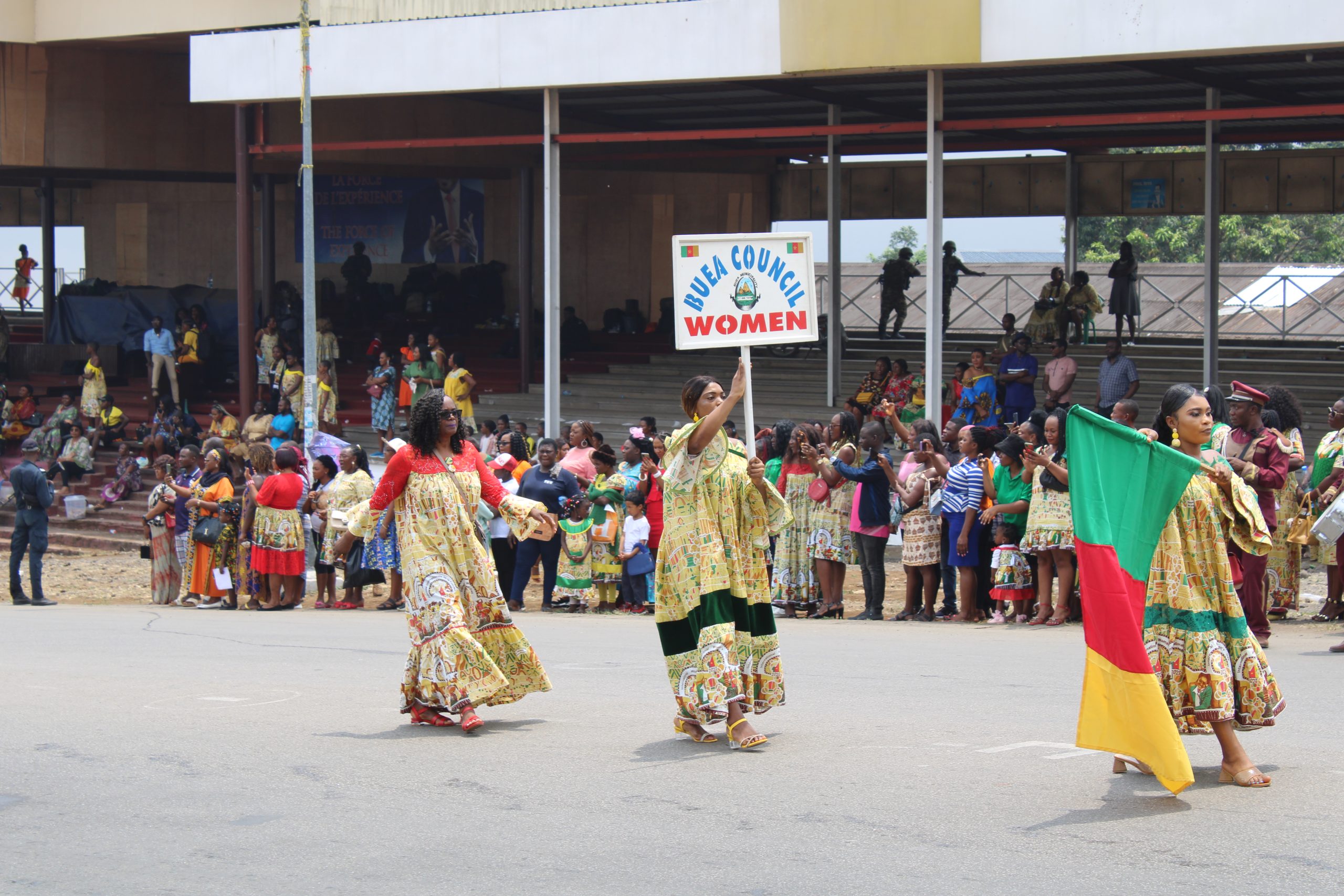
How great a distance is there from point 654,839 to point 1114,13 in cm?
1291

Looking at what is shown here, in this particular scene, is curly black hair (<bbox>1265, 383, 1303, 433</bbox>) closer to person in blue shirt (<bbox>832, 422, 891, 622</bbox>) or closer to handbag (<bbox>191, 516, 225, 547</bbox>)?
person in blue shirt (<bbox>832, 422, 891, 622</bbox>)

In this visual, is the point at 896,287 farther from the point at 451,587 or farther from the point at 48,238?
the point at 451,587

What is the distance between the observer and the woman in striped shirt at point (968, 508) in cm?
1257

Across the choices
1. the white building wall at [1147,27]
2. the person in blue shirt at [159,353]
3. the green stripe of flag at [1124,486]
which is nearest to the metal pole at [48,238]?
the person in blue shirt at [159,353]

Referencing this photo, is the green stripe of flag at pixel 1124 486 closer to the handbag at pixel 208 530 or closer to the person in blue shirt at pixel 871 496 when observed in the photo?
the person in blue shirt at pixel 871 496

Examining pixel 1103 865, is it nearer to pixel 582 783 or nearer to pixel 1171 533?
pixel 1171 533

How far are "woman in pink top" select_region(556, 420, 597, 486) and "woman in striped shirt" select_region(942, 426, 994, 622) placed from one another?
372 centimetres

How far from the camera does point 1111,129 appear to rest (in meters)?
26.3

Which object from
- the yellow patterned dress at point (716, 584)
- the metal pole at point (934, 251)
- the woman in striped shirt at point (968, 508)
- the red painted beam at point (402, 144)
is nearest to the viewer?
the yellow patterned dress at point (716, 584)

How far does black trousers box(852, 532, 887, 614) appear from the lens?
13.1 metres

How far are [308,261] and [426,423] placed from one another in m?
12.7

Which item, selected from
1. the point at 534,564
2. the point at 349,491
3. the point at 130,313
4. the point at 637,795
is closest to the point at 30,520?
the point at 349,491

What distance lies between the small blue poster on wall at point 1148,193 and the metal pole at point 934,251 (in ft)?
42.1

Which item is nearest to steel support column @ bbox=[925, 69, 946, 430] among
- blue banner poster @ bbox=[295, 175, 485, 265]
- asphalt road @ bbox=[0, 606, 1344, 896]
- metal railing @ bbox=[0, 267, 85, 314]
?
asphalt road @ bbox=[0, 606, 1344, 896]
